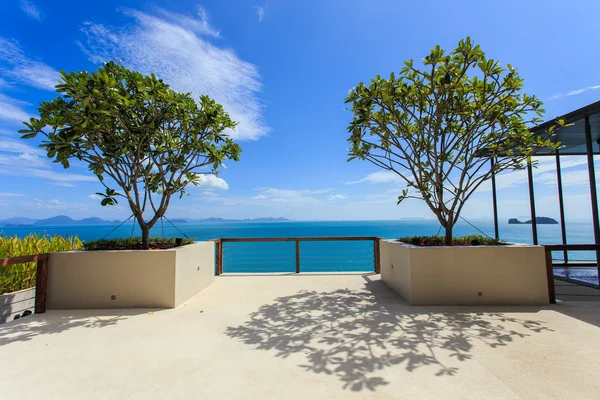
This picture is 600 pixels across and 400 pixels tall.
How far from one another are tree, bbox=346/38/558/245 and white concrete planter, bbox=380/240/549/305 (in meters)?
0.56

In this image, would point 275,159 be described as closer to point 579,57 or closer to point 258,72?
point 258,72

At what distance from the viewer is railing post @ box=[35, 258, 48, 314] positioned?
11.2 ft

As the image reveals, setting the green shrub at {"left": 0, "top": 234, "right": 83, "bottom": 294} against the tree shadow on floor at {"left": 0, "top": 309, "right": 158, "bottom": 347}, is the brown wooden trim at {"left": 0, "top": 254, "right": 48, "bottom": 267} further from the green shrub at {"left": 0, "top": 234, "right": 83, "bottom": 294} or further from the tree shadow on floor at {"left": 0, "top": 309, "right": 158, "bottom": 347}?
the tree shadow on floor at {"left": 0, "top": 309, "right": 158, "bottom": 347}

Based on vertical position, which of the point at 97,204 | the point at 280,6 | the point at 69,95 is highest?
the point at 280,6

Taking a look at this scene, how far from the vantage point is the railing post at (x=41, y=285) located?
3404 mm

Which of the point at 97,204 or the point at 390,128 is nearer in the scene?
the point at 97,204

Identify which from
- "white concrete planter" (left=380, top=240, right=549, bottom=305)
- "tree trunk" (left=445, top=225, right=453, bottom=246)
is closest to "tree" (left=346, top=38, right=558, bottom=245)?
"tree trunk" (left=445, top=225, right=453, bottom=246)

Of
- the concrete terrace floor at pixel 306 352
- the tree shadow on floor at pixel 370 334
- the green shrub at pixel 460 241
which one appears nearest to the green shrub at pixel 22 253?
the concrete terrace floor at pixel 306 352

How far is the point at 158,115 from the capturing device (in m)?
3.88

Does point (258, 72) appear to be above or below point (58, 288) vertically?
above

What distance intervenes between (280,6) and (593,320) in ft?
23.1

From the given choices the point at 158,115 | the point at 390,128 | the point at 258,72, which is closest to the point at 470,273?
the point at 390,128

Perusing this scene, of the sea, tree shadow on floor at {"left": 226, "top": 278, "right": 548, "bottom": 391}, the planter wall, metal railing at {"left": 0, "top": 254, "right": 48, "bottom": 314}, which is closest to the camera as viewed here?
tree shadow on floor at {"left": 226, "top": 278, "right": 548, "bottom": 391}

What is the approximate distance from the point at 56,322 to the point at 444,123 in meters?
5.95
